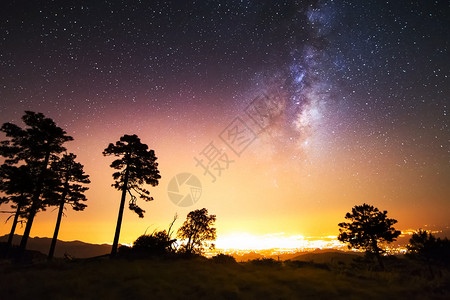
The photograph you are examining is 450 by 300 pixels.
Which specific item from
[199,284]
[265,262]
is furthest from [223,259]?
[199,284]

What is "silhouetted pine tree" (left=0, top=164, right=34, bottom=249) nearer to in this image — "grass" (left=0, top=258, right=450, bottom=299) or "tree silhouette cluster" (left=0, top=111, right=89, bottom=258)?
"tree silhouette cluster" (left=0, top=111, right=89, bottom=258)

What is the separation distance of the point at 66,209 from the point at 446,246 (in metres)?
59.7

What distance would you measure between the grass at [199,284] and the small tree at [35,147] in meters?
8.95

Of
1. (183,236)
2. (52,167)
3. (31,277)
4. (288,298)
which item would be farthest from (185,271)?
(183,236)

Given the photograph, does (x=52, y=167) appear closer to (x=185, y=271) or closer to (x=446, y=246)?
(x=185, y=271)

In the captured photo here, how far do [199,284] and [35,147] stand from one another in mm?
21088

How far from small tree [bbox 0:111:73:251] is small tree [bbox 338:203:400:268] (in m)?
38.8

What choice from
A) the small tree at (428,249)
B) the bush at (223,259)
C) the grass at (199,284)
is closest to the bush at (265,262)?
the bush at (223,259)

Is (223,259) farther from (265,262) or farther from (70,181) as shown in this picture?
(70,181)

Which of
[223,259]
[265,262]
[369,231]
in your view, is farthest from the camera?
[369,231]

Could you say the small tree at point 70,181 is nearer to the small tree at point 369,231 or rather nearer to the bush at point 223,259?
the bush at point 223,259

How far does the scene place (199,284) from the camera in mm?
11367

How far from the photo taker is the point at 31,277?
38.9 feet

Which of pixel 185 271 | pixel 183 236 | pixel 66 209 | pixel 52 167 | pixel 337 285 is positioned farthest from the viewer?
pixel 183 236
